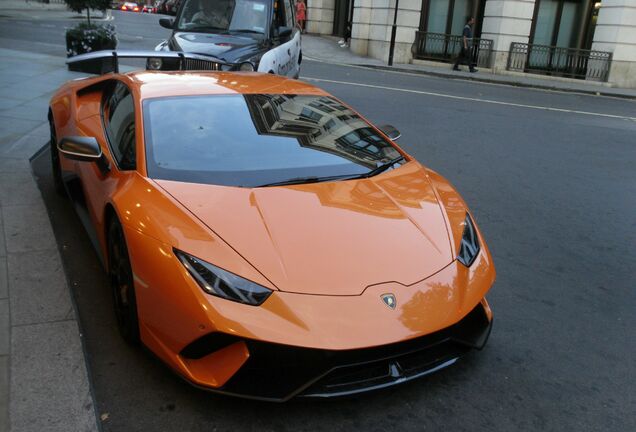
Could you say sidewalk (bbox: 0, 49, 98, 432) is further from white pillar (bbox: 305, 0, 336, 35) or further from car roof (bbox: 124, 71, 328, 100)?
white pillar (bbox: 305, 0, 336, 35)

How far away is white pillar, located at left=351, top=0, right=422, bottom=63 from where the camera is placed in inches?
901

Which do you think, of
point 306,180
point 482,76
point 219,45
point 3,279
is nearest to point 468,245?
point 306,180

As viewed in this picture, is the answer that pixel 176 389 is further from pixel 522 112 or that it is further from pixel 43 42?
pixel 43 42

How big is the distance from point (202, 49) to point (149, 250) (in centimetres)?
709

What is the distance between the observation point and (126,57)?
5344mm

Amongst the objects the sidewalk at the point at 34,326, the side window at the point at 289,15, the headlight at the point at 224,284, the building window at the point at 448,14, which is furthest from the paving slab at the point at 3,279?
the building window at the point at 448,14

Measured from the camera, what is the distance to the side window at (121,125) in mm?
3623

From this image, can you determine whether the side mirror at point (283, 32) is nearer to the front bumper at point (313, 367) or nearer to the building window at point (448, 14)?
the front bumper at point (313, 367)

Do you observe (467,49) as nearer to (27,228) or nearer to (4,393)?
(27,228)

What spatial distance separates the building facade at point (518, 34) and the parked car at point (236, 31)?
1283 centimetres

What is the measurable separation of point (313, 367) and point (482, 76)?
19.2 m

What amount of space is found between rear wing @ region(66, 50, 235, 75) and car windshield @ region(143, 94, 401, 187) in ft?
5.62

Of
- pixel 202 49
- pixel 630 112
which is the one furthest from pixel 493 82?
pixel 202 49

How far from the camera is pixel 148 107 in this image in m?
3.81
